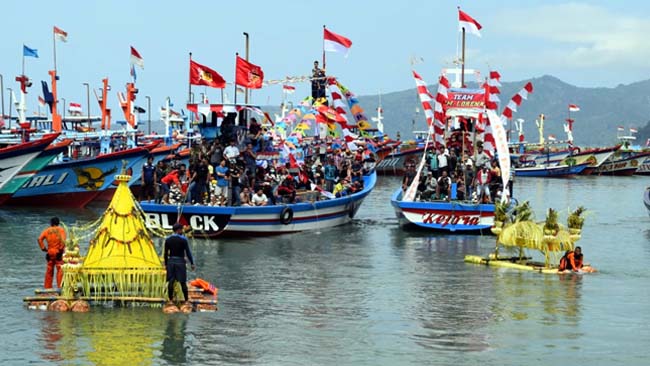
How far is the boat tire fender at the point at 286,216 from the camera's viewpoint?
Answer: 29.8 metres

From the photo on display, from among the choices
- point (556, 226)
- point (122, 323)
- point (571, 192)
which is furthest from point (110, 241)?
point (571, 192)

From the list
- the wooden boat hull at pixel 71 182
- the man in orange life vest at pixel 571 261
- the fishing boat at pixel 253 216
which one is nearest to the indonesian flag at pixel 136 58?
the wooden boat hull at pixel 71 182

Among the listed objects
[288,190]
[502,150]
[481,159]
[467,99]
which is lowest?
[288,190]

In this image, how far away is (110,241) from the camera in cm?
1769

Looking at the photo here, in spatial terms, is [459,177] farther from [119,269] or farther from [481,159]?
[119,269]

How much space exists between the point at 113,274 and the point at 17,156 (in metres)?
21.0

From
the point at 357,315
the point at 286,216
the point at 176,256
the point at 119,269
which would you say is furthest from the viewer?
the point at 286,216

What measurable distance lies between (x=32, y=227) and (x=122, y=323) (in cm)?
1770

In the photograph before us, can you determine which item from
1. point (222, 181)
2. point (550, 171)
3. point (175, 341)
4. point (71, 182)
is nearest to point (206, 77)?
point (222, 181)

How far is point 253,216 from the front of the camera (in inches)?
1137

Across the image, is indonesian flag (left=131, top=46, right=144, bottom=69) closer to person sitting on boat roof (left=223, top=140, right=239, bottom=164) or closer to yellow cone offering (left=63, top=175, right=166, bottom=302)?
person sitting on boat roof (left=223, top=140, right=239, bottom=164)

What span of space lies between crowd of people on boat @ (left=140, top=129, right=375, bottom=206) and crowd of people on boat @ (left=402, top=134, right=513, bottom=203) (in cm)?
283

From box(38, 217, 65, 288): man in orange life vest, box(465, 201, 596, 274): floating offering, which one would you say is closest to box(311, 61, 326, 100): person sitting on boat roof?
box(465, 201, 596, 274): floating offering

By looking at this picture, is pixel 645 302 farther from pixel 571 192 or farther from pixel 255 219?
pixel 571 192
